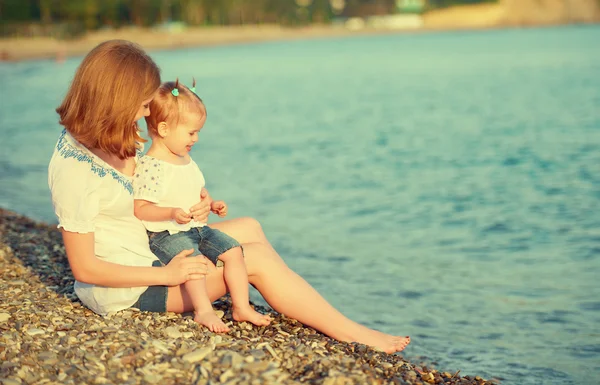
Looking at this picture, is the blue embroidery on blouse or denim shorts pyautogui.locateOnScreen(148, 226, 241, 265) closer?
the blue embroidery on blouse

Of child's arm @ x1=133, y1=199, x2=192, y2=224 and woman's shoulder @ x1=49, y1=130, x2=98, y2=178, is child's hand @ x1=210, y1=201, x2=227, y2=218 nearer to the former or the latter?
child's arm @ x1=133, y1=199, x2=192, y2=224

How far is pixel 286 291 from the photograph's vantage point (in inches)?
186

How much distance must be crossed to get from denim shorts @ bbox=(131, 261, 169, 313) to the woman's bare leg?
28cm

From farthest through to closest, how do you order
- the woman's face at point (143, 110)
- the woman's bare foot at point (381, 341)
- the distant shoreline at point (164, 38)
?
the distant shoreline at point (164, 38), the woman's bare foot at point (381, 341), the woman's face at point (143, 110)

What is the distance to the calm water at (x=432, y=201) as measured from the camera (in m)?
6.53

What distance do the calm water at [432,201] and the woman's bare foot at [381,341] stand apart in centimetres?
86

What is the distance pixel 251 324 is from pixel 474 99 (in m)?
26.8

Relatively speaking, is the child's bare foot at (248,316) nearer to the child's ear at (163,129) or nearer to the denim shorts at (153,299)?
the denim shorts at (153,299)

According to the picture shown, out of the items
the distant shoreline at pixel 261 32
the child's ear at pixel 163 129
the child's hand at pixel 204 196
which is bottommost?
the distant shoreline at pixel 261 32

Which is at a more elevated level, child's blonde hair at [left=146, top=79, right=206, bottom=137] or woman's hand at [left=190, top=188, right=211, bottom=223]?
child's blonde hair at [left=146, top=79, right=206, bottom=137]

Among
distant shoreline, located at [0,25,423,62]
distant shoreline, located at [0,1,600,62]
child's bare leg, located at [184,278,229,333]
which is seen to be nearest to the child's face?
child's bare leg, located at [184,278,229,333]

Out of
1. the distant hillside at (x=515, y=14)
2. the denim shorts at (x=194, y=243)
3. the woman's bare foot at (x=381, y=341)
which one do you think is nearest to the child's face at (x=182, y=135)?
the denim shorts at (x=194, y=243)

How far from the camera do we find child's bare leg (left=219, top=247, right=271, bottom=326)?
450cm

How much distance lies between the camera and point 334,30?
126875 millimetres
